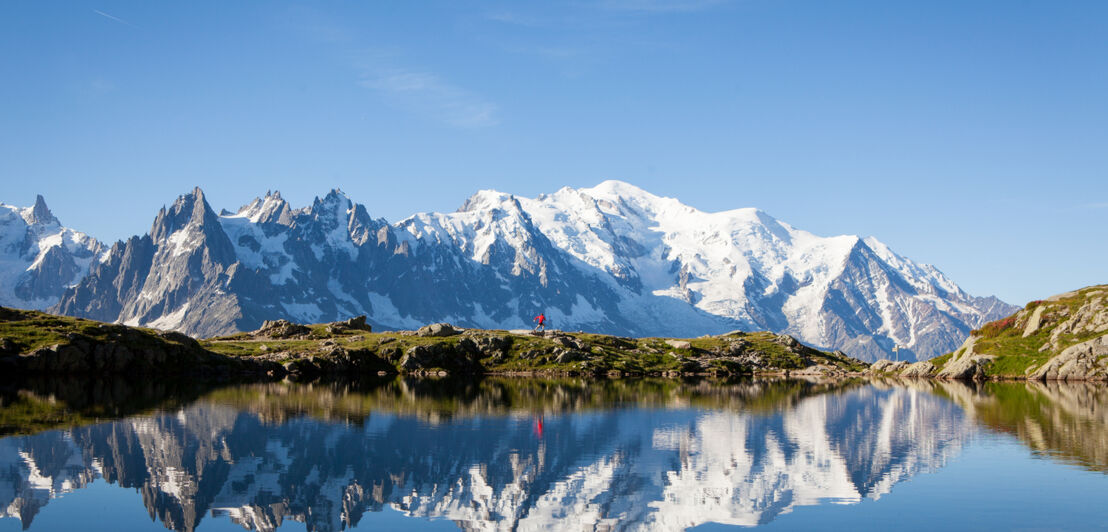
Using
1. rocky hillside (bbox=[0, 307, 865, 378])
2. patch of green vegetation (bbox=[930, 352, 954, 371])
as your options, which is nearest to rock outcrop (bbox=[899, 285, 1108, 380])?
patch of green vegetation (bbox=[930, 352, 954, 371])

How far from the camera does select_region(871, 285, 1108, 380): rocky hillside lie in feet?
504

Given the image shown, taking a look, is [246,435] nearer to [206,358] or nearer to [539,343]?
[206,358]

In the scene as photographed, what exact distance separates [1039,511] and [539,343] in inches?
6004

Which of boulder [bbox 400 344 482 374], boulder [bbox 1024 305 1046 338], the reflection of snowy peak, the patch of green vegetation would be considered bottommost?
the reflection of snowy peak

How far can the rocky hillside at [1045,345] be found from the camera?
15375 cm

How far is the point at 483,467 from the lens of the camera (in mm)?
63969

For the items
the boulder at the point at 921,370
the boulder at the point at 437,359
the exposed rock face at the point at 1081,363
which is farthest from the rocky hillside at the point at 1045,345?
the boulder at the point at 437,359

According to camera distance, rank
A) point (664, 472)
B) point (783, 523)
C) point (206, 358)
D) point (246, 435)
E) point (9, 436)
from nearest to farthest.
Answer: point (783, 523)
point (664, 472)
point (9, 436)
point (246, 435)
point (206, 358)

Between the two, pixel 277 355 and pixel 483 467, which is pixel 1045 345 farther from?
pixel 277 355

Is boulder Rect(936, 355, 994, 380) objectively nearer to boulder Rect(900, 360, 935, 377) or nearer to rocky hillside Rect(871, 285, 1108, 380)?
rocky hillside Rect(871, 285, 1108, 380)

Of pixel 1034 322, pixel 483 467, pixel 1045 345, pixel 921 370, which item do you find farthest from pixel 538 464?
pixel 921 370

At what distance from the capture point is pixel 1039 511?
163 ft

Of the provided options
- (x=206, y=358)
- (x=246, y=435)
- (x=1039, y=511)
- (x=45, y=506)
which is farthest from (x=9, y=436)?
(x=206, y=358)

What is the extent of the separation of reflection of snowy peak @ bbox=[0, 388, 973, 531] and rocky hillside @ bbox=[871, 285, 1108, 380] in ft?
253
